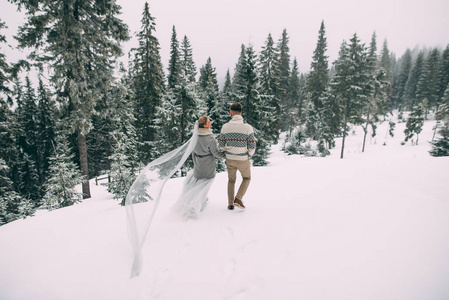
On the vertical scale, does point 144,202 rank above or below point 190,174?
below

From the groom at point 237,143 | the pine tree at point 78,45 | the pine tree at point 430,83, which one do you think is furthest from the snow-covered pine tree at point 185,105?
the pine tree at point 430,83

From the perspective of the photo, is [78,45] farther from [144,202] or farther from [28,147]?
[28,147]

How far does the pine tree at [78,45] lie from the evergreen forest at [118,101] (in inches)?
1.9

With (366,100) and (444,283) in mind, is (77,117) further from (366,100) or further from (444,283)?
(366,100)

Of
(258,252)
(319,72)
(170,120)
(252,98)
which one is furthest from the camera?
(319,72)

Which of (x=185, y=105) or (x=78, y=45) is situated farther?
(x=185, y=105)

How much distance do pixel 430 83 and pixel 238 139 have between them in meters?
63.0

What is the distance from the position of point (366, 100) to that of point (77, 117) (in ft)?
95.4

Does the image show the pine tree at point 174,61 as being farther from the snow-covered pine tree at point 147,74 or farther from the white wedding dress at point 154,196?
the white wedding dress at point 154,196

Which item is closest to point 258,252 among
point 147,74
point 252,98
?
point 252,98

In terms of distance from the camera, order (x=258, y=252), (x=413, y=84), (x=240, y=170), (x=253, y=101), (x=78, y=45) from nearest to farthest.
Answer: (x=258, y=252) < (x=240, y=170) < (x=78, y=45) < (x=253, y=101) < (x=413, y=84)

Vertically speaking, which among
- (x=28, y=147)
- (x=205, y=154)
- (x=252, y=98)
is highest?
(x=252, y=98)

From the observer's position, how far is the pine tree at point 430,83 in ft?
143

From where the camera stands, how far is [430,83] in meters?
43.9
